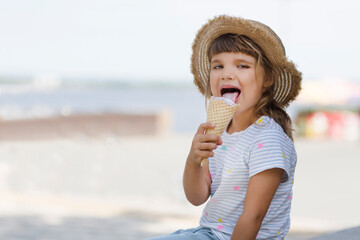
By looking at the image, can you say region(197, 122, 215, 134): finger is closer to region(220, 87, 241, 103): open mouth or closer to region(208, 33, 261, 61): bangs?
region(220, 87, 241, 103): open mouth

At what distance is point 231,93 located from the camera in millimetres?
2176

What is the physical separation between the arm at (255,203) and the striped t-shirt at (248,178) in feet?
0.17

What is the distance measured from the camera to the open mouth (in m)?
2.15

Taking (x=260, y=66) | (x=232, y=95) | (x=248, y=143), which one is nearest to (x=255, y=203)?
(x=248, y=143)

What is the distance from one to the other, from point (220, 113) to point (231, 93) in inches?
8.0

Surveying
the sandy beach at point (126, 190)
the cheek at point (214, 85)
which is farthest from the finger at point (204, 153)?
the sandy beach at point (126, 190)

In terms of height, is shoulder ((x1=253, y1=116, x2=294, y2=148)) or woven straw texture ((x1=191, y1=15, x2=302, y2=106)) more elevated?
woven straw texture ((x1=191, y1=15, x2=302, y2=106))

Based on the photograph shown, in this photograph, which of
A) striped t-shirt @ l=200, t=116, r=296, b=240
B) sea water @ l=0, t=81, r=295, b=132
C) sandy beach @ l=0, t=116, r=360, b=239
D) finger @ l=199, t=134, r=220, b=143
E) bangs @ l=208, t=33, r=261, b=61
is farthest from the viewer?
sea water @ l=0, t=81, r=295, b=132

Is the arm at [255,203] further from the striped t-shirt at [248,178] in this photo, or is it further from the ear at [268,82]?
the ear at [268,82]

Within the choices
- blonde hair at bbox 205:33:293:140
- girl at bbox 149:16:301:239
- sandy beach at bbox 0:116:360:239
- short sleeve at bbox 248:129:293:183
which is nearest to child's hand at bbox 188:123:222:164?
girl at bbox 149:16:301:239

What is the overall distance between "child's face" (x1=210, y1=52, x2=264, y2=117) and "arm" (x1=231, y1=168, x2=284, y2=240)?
29cm

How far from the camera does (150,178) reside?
8.03 m

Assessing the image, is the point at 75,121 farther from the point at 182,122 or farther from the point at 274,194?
the point at 274,194

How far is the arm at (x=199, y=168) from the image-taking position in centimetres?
198
